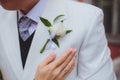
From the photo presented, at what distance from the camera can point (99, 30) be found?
1892 mm

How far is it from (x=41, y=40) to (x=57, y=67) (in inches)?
7.4

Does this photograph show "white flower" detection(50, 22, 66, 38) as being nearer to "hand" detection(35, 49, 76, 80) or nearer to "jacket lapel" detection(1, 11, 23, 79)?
"hand" detection(35, 49, 76, 80)

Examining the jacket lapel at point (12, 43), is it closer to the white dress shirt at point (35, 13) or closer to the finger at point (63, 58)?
the white dress shirt at point (35, 13)

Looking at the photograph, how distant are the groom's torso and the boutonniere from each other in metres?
0.02

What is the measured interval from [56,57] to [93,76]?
7.7 inches

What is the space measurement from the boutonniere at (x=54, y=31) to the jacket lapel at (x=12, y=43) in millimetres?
135

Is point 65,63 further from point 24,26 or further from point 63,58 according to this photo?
point 24,26

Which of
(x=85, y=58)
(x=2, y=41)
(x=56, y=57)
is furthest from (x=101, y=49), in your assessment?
(x=2, y=41)

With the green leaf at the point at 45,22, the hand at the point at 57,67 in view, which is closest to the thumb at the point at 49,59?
the hand at the point at 57,67

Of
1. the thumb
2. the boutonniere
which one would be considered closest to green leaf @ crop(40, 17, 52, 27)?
the boutonniere

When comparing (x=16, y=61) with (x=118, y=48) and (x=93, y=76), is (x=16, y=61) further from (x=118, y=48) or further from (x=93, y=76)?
(x=118, y=48)

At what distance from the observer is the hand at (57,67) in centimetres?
177

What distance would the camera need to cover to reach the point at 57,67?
1774mm

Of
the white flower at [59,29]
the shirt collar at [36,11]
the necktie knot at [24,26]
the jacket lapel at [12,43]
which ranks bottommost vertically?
the jacket lapel at [12,43]
